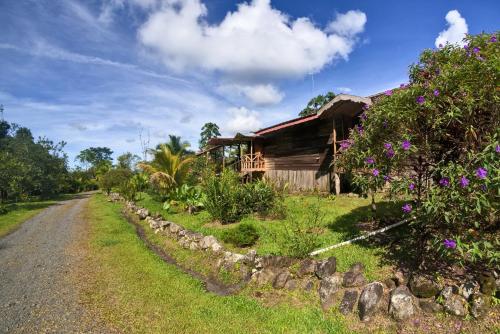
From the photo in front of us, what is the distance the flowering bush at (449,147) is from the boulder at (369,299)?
107 cm

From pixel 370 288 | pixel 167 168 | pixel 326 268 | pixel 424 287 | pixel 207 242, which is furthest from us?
pixel 167 168

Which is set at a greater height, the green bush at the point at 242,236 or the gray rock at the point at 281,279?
the green bush at the point at 242,236

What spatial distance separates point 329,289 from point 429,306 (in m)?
1.52

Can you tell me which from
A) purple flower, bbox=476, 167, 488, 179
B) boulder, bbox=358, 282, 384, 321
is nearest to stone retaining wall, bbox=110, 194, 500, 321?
boulder, bbox=358, 282, 384, 321

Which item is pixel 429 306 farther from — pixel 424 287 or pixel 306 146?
pixel 306 146

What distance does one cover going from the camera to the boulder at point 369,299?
175 inches

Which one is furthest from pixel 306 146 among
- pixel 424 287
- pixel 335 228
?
pixel 424 287

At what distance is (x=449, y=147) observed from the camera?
522 centimetres

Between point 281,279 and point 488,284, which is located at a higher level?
point 488,284

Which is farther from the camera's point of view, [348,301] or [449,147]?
[449,147]

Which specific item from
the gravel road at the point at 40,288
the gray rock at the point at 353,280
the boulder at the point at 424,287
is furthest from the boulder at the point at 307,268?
the gravel road at the point at 40,288

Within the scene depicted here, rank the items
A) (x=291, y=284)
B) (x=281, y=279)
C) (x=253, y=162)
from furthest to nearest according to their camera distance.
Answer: (x=253, y=162)
(x=281, y=279)
(x=291, y=284)

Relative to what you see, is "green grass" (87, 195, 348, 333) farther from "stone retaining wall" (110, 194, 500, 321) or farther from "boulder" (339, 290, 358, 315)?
"stone retaining wall" (110, 194, 500, 321)

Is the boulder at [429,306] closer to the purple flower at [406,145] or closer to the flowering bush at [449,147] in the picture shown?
the flowering bush at [449,147]
